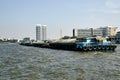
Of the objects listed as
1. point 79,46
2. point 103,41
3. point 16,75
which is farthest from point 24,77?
point 103,41

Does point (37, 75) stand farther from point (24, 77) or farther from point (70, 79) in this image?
point (70, 79)

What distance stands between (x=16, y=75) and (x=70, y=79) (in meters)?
7.35

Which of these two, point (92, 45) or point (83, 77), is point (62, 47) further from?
point (83, 77)

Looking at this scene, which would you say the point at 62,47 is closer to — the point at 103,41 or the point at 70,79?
the point at 103,41

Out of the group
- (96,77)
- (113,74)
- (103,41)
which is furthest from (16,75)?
(103,41)

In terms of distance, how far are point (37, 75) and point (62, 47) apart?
81224 millimetres

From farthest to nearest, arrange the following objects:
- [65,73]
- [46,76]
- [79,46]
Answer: [79,46], [65,73], [46,76]

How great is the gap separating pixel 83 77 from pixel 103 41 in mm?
61505

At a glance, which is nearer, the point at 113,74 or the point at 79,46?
the point at 113,74

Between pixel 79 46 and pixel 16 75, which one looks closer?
pixel 16 75

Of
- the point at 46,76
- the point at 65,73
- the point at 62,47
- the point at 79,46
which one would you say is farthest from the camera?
the point at 62,47

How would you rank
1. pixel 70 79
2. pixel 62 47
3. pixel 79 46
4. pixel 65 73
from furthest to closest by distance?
pixel 62 47
pixel 79 46
pixel 65 73
pixel 70 79

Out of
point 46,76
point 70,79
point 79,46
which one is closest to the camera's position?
point 70,79

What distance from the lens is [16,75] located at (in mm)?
35250
